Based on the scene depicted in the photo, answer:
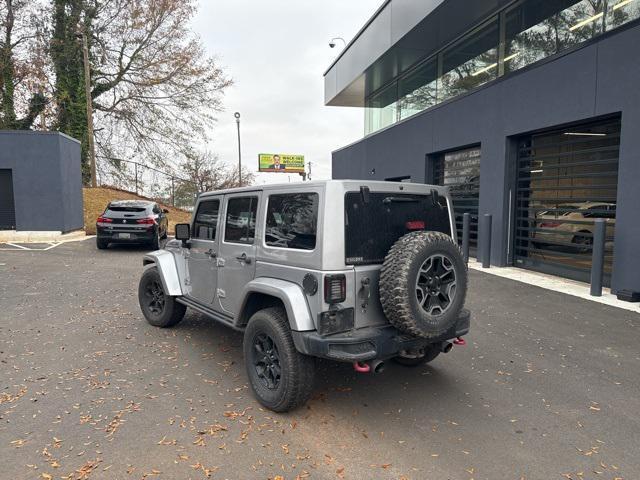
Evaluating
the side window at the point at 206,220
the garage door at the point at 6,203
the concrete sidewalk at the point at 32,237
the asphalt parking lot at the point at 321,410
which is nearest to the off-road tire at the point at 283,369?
the asphalt parking lot at the point at 321,410

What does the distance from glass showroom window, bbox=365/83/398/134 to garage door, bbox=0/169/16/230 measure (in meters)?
13.6

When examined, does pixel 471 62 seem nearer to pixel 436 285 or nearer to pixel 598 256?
pixel 598 256

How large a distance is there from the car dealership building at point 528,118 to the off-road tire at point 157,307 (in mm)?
7033

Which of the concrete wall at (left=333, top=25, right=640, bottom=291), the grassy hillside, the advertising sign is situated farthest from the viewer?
the advertising sign

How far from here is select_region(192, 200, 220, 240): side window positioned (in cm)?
460

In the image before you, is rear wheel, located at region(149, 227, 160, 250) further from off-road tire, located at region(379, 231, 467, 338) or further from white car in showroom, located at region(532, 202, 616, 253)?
off-road tire, located at region(379, 231, 467, 338)

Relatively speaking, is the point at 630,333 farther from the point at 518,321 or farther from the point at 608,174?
the point at 608,174

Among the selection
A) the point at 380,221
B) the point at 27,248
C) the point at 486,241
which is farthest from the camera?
the point at 27,248

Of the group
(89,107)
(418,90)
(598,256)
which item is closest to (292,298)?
(598,256)

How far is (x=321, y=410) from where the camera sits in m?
3.49

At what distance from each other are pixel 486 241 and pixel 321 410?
8.09 m

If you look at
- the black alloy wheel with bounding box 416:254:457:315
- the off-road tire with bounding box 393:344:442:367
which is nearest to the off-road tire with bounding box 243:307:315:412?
the black alloy wheel with bounding box 416:254:457:315

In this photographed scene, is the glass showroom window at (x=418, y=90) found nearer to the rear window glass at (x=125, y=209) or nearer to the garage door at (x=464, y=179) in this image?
the garage door at (x=464, y=179)

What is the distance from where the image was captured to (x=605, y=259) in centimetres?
808
